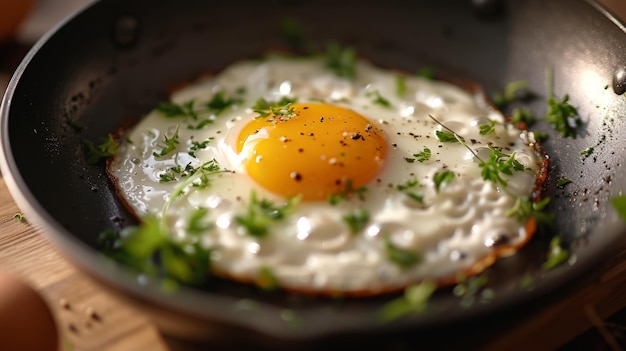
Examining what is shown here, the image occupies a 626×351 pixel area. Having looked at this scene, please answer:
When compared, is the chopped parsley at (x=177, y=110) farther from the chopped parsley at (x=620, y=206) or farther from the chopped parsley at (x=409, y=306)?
the chopped parsley at (x=620, y=206)

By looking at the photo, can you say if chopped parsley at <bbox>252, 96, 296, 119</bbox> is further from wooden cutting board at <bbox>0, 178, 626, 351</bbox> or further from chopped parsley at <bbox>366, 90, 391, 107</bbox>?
wooden cutting board at <bbox>0, 178, 626, 351</bbox>

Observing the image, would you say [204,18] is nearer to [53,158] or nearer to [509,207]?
[53,158]

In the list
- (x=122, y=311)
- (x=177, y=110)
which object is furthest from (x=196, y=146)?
(x=122, y=311)

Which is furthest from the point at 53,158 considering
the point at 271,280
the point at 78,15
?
the point at 271,280

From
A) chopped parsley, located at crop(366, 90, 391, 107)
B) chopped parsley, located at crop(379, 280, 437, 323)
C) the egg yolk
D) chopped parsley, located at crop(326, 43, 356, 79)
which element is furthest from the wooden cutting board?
chopped parsley, located at crop(326, 43, 356, 79)

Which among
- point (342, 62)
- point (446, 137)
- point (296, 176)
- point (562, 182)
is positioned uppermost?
point (562, 182)

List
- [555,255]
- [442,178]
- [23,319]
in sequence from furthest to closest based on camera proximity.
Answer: [442,178], [555,255], [23,319]

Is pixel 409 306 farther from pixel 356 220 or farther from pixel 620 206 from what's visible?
pixel 620 206
